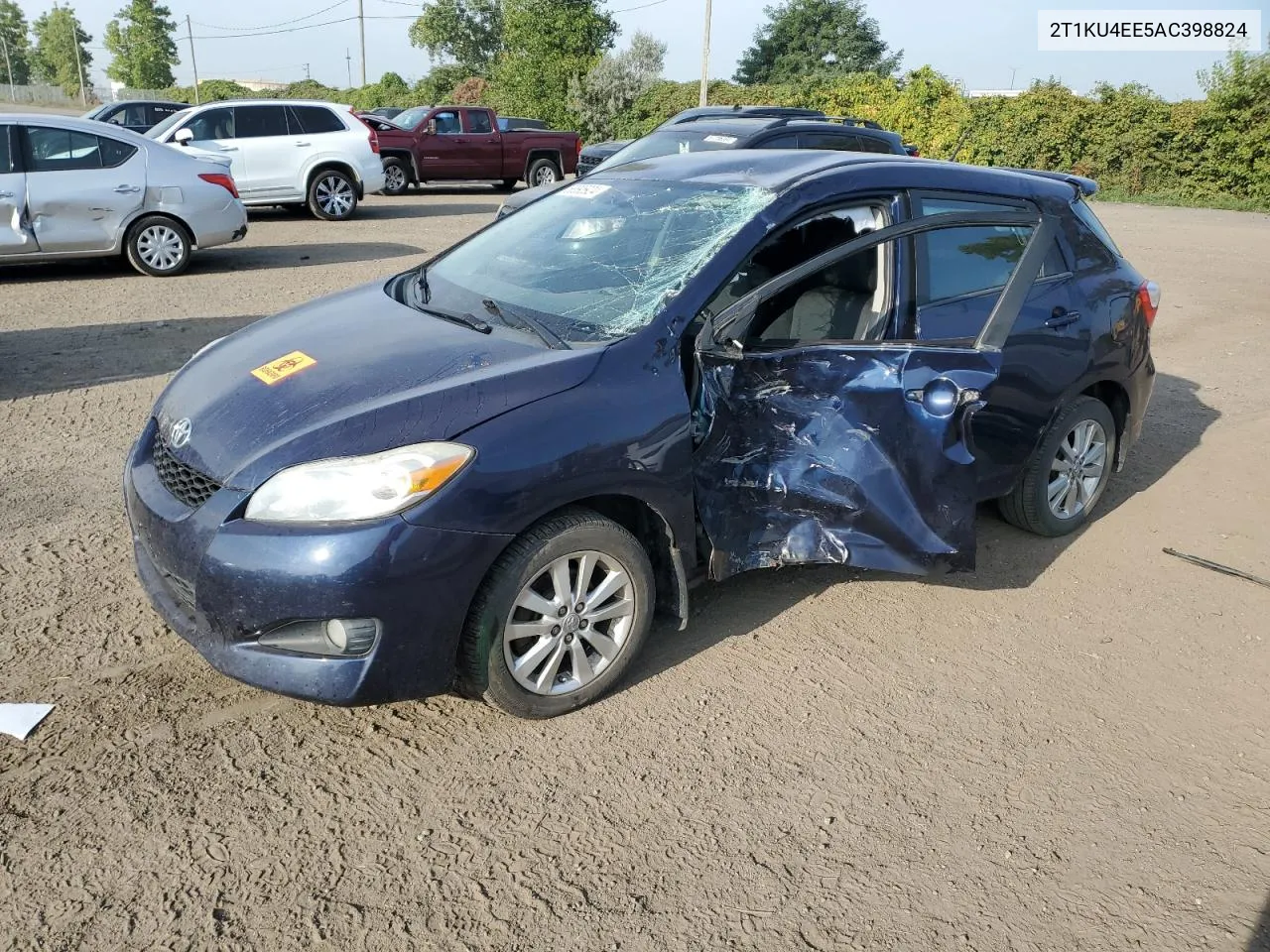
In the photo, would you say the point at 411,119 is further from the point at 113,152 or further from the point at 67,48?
the point at 67,48

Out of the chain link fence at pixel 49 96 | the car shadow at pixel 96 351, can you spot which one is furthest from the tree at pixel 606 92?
the chain link fence at pixel 49 96

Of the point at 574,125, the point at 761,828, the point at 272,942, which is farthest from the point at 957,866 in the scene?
the point at 574,125

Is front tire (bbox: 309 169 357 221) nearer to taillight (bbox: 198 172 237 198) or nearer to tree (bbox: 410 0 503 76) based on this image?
taillight (bbox: 198 172 237 198)

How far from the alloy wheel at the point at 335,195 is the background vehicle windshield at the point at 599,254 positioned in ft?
38.1

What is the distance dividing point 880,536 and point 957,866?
1225mm

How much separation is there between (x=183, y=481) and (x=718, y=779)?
6.14 feet

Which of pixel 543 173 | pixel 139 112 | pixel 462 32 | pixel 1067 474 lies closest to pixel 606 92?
pixel 543 173

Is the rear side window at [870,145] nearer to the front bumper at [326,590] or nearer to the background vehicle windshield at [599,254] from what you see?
the background vehicle windshield at [599,254]

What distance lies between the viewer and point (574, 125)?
3691cm

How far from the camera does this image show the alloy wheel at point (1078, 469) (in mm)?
4723

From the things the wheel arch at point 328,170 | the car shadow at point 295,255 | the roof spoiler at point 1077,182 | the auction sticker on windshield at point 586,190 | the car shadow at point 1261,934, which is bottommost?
the car shadow at point 1261,934

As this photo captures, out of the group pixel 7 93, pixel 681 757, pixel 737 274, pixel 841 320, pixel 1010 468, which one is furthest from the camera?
pixel 7 93

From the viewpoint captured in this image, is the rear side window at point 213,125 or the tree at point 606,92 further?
the tree at point 606,92

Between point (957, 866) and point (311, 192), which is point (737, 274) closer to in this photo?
point (957, 866)
